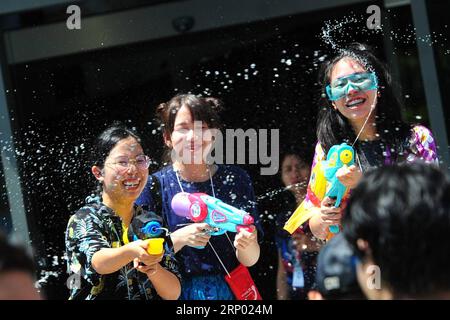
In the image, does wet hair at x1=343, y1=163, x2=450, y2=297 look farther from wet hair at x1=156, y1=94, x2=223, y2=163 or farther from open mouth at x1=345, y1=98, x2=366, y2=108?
wet hair at x1=156, y1=94, x2=223, y2=163

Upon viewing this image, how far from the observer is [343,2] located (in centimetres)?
347

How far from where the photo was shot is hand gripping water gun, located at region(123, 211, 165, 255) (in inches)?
111

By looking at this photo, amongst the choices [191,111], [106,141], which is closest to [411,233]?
[191,111]

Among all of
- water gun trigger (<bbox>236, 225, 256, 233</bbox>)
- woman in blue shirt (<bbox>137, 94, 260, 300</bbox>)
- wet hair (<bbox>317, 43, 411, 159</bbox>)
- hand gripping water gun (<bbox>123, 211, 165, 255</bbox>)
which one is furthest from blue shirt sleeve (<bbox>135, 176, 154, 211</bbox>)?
wet hair (<bbox>317, 43, 411, 159</bbox>)

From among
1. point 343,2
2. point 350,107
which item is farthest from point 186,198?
point 343,2

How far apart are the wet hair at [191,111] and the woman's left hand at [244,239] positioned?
17.8 inches

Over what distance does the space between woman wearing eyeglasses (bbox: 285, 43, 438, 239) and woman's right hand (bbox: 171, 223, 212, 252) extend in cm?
38

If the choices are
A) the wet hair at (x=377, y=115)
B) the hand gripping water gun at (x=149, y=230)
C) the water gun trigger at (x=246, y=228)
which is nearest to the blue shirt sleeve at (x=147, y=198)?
the hand gripping water gun at (x=149, y=230)

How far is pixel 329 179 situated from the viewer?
9.50 ft

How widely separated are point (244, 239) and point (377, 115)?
0.68 metres

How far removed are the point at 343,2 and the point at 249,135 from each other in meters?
0.70

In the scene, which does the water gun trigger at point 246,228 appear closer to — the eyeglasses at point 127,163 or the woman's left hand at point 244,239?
the woman's left hand at point 244,239

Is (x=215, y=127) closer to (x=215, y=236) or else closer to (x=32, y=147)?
(x=215, y=236)
